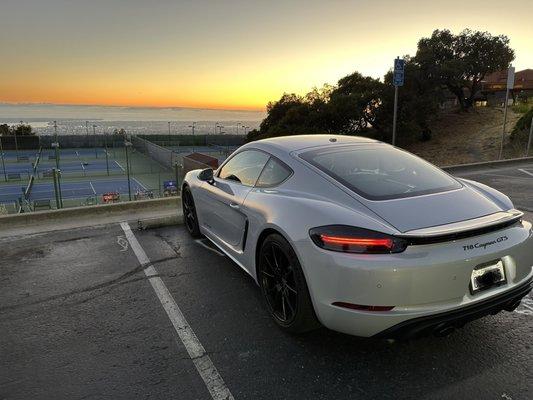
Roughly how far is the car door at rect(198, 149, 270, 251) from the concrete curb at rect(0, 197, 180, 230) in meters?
→ 2.54

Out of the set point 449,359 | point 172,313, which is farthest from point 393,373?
point 172,313

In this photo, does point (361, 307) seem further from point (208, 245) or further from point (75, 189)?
point (75, 189)

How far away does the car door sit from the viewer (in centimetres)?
376

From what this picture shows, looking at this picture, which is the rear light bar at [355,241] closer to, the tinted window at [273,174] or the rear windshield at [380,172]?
the rear windshield at [380,172]

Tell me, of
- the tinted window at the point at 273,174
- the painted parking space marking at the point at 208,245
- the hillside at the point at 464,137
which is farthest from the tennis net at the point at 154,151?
the tinted window at the point at 273,174

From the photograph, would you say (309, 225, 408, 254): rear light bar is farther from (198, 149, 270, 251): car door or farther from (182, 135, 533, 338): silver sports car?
(198, 149, 270, 251): car door

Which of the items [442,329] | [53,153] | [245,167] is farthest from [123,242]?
[53,153]

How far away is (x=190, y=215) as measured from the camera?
5387mm

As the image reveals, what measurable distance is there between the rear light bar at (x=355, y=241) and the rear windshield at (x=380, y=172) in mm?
424

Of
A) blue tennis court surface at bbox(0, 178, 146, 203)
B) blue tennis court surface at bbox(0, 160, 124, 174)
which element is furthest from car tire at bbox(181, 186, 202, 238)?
blue tennis court surface at bbox(0, 160, 124, 174)

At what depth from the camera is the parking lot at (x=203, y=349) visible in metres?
2.53

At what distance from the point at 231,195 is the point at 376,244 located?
1.80 meters

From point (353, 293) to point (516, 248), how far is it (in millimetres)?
1147

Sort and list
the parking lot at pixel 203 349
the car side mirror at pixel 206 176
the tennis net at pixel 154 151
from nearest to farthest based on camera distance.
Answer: the parking lot at pixel 203 349 → the car side mirror at pixel 206 176 → the tennis net at pixel 154 151
